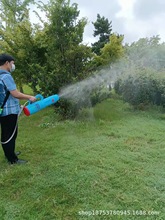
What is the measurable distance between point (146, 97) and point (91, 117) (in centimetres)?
166

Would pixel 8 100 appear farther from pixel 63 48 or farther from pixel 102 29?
pixel 102 29

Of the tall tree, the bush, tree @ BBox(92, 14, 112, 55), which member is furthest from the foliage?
tree @ BBox(92, 14, 112, 55)

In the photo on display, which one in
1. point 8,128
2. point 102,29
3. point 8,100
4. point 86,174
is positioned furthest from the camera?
point 102,29

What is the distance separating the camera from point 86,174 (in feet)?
Answer: 8.33

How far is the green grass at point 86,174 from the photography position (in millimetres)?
2008

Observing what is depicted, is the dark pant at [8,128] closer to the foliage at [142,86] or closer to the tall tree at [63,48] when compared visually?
the tall tree at [63,48]

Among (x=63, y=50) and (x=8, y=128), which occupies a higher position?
(x=63, y=50)

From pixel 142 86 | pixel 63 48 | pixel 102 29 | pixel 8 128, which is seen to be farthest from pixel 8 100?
pixel 102 29

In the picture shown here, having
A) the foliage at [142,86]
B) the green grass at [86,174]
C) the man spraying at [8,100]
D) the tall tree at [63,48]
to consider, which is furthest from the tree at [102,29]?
the man spraying at [8,100]

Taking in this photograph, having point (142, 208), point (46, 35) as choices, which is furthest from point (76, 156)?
point (46, 35)

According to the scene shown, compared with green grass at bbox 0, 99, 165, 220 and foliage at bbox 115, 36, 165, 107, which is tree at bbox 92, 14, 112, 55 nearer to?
foliage at bbox 115, 36, 165, 107

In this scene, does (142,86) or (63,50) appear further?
(142,86)

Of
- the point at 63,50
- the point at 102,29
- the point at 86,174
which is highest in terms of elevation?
the point at 102,29

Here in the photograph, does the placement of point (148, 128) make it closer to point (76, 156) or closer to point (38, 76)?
point (76, 156)
